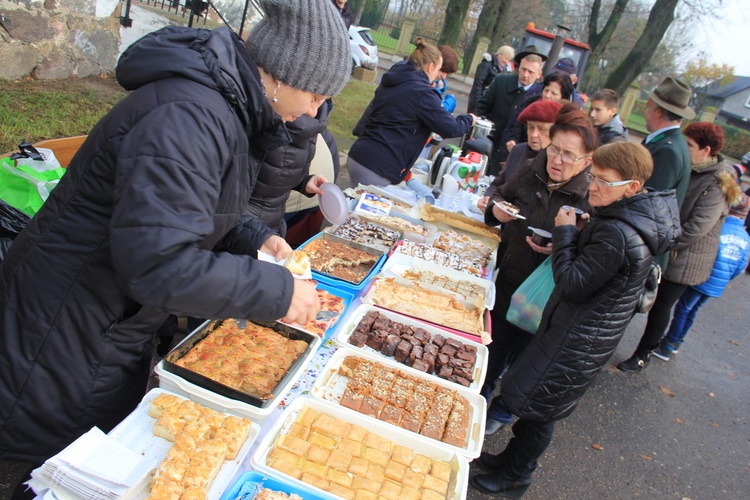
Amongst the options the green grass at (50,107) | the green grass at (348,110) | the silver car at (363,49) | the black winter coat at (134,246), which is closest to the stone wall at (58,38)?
the green grass at (50,107)

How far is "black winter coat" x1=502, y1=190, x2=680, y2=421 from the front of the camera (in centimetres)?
234

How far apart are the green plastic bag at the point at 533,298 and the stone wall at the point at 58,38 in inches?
225

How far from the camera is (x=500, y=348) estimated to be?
358 cm

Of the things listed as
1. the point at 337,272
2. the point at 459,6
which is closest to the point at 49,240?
the point at 337,272

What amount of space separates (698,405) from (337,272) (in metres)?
4.03

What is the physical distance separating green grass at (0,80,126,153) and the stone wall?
200mm

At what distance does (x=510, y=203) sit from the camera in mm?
3488

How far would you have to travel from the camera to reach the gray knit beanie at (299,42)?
4.53ft

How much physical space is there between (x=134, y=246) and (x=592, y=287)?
6.87 ft

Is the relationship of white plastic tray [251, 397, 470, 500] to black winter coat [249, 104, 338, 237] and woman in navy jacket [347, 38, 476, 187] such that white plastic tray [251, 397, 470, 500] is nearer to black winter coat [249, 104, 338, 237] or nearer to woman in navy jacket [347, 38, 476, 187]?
black winter coat [249, 104, 338, 237]

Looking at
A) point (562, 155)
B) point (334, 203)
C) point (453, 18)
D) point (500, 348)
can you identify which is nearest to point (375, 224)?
point (334, 203)

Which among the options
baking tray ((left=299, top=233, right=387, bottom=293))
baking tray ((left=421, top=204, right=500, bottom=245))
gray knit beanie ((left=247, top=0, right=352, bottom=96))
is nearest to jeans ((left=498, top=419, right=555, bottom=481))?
baking tray ((left=299, top=233, right=387, bottom=293))

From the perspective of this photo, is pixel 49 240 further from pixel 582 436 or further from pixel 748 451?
pixel 748 451

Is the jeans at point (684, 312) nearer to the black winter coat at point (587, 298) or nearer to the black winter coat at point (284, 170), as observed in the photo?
the black winter coat at point (587, 298)
